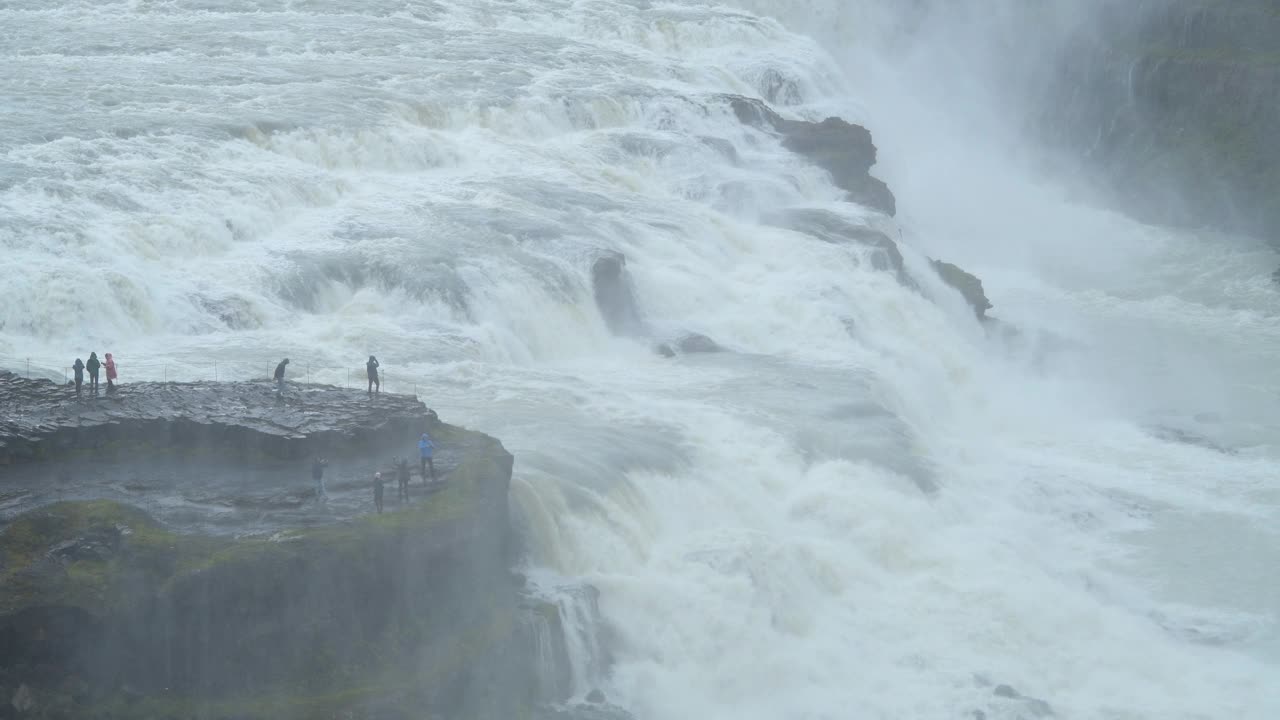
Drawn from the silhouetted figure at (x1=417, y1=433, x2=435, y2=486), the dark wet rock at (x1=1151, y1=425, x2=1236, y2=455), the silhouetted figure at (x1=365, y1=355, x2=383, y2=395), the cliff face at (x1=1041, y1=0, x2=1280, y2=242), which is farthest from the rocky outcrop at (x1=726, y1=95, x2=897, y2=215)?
the silhouetted figure at (x1=417, y1=433, x2=435, y2=486)

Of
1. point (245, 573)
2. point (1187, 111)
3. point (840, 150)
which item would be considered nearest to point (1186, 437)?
point (840, 150)

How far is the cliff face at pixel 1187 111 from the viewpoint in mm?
47812

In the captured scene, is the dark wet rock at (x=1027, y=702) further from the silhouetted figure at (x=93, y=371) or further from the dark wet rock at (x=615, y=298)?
the silhouetted figure at (x=93, y=371)

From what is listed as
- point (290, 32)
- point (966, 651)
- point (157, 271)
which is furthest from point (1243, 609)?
point (290, 32)

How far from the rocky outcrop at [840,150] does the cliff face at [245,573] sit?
76.3ft

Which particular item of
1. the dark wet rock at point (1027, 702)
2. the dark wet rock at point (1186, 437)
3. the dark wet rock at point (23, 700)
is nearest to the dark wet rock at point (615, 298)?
the dark wet rock at point (1186, 437)

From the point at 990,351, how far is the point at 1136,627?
48.1ft

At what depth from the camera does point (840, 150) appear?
41.2 metres

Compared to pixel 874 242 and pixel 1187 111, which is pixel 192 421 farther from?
pixel 1187 111

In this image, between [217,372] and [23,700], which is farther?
[217,372]

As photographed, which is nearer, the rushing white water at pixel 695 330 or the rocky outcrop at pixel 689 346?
the rushing white water at pixel 695 330

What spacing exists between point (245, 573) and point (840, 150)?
2862 cm

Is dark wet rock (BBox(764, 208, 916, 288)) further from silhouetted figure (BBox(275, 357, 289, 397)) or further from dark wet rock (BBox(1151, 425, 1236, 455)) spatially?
silhouetted figure (BBox(275, 357, 289, 397))

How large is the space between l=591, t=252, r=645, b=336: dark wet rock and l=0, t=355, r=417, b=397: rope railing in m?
6.16
